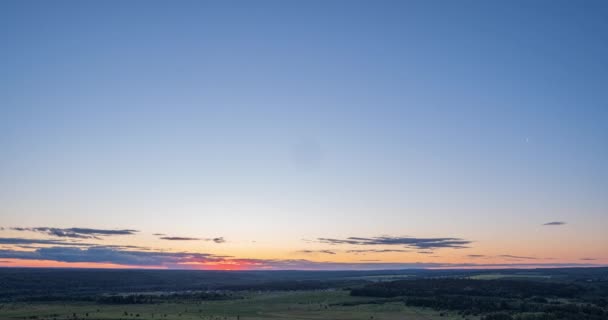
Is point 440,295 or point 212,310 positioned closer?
point 212,310

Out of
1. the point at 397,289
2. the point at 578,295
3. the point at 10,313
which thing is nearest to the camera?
the point at 10,313

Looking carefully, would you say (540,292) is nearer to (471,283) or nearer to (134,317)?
(471,283)

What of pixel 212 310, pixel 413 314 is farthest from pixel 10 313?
pixel 413 314

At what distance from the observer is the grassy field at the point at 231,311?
83375 mm

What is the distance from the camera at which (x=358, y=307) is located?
9619 cm

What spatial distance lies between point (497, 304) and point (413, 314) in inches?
724

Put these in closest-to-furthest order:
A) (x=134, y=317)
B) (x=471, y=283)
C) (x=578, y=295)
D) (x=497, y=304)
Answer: (x=134, y=317)
(x=497, y=304)
(x=578, y=295)
(x=471, y=283)

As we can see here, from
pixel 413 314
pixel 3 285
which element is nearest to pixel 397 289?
pixel 413 314

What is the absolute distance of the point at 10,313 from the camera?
87688 millimetres

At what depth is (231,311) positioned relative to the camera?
3723 inches

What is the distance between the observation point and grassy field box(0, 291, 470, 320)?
274ft

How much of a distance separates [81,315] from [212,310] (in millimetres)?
20910

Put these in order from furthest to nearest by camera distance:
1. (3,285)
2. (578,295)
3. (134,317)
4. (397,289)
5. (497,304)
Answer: (3,285)
(397,289)
(578,295)
(497,304)
(134,317)

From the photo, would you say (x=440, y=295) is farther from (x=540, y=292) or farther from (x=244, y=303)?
(x=244, y=303)
